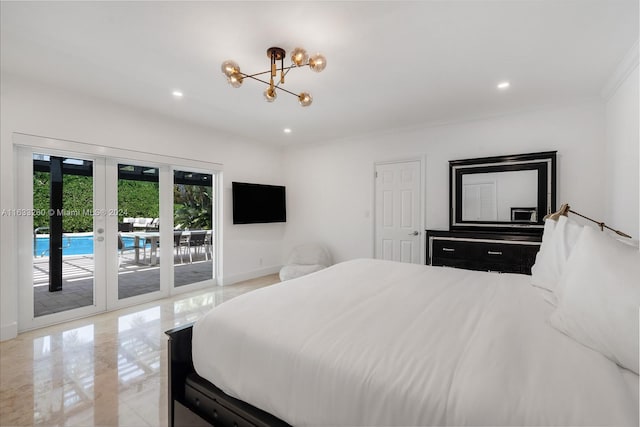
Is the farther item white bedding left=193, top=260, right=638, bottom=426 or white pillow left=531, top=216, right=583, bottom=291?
white pillow left=531, top=216, right=583, bottom=291

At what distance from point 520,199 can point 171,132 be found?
4.72 meters

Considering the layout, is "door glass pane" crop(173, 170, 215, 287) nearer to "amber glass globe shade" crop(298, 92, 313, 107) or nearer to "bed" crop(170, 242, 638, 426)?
"amber glass globe shade" crop(298, 92, 313, 107)

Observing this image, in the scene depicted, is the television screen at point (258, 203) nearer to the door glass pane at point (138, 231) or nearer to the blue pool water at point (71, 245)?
the door glass pane at point (138, 231)

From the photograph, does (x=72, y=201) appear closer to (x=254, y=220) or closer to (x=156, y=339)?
(x=156, y=339)

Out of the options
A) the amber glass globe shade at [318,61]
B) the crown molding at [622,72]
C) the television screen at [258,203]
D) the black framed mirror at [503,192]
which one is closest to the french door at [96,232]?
the television screen at [258,203]

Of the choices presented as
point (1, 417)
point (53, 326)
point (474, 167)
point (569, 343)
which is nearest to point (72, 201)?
point (53, 326)

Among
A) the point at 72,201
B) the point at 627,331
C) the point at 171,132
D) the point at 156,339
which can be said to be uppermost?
the point at 171,132

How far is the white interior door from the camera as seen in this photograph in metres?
4.47

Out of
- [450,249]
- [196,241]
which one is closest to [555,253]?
[450,249]

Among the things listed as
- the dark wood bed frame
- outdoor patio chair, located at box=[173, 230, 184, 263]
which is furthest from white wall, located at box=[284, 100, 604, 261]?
the dark wood bed frame

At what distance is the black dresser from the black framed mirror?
32 cm

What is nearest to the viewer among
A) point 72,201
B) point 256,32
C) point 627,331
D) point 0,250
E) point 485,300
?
point 627,331

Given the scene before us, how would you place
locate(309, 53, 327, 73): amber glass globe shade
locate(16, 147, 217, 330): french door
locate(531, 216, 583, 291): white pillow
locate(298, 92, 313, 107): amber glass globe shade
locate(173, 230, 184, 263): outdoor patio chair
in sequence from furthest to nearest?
1. locate(173, 230, 184, 263): outdoor patio chair
2. locate(16, 147, 217, 330): french door
3. locate(298, 92, 313, 107): amber glass globe shade
4. locate(309, 53, 327, 73): amber glass globe shade
5. locate(531, 216, 583, 291): white pillow

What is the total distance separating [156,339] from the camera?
110 inches
